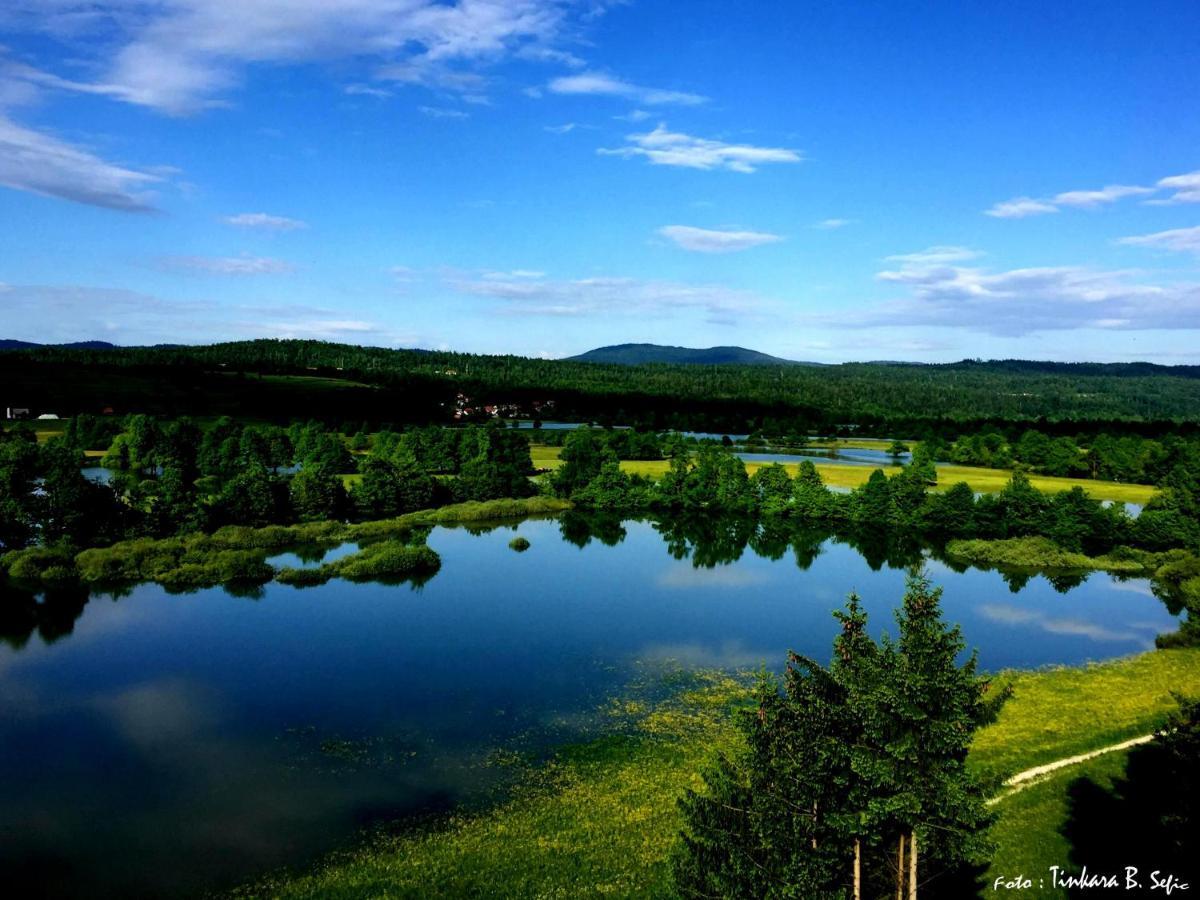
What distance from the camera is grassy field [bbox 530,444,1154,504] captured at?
110 m

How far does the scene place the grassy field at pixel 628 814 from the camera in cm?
2470

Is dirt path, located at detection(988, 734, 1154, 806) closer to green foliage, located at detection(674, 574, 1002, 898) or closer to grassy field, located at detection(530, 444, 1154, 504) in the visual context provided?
green foliage, located at detection(674, 574, 1002, 898)

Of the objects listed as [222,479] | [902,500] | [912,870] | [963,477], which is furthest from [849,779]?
[963,477]

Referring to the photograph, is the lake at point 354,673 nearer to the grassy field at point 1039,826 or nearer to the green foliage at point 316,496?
the green foliage at point 316,496

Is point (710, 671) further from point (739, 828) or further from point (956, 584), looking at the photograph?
point (956, 584)

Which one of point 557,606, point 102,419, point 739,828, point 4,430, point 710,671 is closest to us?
point 739,828

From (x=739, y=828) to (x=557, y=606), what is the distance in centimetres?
4290

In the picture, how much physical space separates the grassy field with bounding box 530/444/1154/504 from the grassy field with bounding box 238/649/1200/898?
235 feet

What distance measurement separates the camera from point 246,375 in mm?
197875

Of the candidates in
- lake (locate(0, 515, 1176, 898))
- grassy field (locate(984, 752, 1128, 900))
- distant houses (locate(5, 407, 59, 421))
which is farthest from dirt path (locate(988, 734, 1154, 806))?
distant houses (locate(5, 407, 59, 421))

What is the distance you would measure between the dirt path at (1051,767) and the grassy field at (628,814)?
35 centimetres

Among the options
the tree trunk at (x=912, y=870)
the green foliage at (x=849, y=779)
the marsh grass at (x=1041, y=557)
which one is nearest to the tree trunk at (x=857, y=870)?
the green foliage at (x=849, y=779)

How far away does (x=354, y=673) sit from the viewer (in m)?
44.4

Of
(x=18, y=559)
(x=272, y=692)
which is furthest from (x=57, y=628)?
(x=272, y=692)
